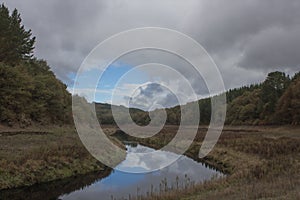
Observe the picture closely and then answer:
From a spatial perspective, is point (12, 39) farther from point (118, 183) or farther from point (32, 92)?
point (118, 183)

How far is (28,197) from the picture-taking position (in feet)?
55.7

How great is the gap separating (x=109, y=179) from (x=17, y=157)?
22.5 feet

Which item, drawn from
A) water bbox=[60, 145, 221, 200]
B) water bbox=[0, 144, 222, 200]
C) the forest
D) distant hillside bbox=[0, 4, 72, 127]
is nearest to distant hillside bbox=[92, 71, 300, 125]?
the forest

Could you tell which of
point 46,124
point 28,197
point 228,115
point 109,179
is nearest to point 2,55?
point 46,124

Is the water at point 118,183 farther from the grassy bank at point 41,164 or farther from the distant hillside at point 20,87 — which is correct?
the distant hillside at point 20,87

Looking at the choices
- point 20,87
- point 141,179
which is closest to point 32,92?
point 20,87

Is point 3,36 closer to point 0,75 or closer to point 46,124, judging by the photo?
point 0,75

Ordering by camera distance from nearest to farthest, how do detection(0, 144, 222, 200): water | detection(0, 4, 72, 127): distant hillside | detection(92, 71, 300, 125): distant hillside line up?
detection(0, 144, 222, 200): water, detection(0, 4, 72, 127): distant hillside, detection(92, 71, 300, 125): distant hillside

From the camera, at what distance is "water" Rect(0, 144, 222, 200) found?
17969 millimetres

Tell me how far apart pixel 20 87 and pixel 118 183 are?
105ft

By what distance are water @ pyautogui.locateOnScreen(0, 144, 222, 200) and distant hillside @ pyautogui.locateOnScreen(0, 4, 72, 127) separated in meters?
25.7

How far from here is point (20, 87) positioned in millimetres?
47656

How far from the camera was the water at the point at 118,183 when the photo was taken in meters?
18.0

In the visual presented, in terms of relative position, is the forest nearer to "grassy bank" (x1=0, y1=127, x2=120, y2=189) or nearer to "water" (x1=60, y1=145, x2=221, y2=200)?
"water" (x1=60, y1=145, x2=221, y2=200)
